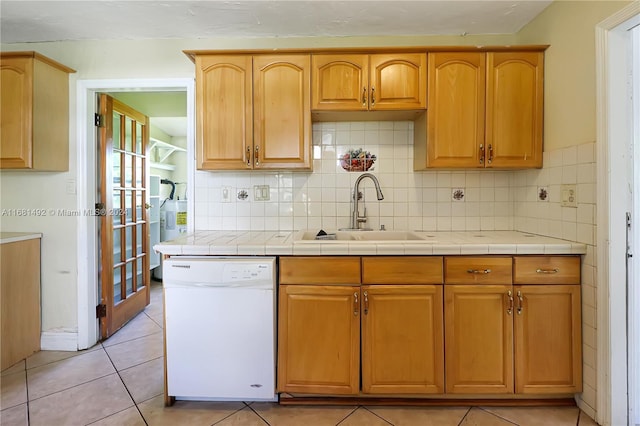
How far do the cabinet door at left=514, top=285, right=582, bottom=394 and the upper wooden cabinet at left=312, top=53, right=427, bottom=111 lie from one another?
4.23ft

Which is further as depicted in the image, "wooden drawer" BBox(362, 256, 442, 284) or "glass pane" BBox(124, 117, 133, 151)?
"glass pane" BBox(124, 117, 133, 151)

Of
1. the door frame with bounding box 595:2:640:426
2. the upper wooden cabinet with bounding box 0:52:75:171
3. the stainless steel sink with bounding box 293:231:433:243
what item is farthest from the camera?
the stainless steel sink with bounding box 293:231:433:243

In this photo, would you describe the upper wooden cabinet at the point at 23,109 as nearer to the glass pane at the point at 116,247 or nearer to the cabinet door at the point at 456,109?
the glass pane at the point at 116,247

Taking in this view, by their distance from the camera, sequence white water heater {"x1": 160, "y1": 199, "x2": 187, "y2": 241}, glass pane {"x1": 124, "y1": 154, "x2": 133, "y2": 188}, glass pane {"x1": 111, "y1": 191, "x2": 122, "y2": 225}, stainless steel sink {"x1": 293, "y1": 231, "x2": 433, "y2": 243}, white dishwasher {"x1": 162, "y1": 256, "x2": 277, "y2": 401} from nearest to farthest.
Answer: white dishwasher {"x1": 162, "y1": 256, "x2": 277, "y2": 401} → stainless steel sink {"x1": 293, "y1": 231, "x2": 433, "y2": 243} → glass pane {"x1": 111, "y1": 191, "x2": 122, "y2": 225} → glass pane {"x1": 124, "y1": 154, "x2": 133, "y2": 188} → white water heater {"x1": 160, "y1": 199, "x2": 187, "y2": 241}

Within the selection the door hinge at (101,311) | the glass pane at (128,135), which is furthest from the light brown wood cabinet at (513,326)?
the glass pane at (128,135)

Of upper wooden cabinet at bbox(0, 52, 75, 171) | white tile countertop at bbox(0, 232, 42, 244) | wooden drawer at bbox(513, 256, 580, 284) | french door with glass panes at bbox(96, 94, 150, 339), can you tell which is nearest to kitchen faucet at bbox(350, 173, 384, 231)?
wooden drawer at bbox(513, 256, 580, 284)

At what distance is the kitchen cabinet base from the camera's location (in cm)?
167

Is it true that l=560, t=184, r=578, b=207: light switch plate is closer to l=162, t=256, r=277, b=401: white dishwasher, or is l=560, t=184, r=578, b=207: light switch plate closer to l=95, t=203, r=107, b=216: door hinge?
l=162, t=256, r=277, b=401: white dishwasher

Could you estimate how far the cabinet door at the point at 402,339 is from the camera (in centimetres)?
161

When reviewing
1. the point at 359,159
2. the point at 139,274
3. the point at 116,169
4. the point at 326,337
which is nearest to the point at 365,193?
the point at 359,159

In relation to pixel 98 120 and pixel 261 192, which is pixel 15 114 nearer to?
pixel 98 120

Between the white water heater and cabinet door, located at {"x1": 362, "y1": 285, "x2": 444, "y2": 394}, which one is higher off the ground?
the white water heater

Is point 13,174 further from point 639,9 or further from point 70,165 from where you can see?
point 639,9

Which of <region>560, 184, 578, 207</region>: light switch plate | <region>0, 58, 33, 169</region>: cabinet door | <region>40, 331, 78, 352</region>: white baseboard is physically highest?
<region>0, 58, 33, 169</region>: cabinet door
